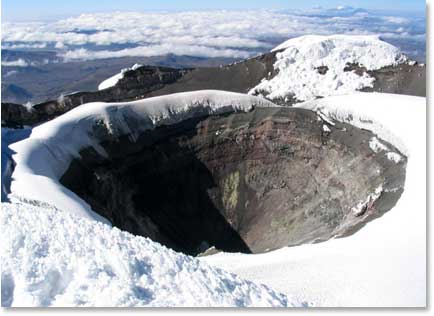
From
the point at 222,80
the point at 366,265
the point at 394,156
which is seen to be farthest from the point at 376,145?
the point at 222,80

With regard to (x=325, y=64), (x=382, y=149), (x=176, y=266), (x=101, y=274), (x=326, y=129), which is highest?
(x=101, y=274)

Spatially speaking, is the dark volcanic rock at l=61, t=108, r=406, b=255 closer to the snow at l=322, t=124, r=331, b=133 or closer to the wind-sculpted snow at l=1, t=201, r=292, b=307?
the snow at l=322, t=124, r=331, b=133

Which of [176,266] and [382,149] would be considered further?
[382,149]

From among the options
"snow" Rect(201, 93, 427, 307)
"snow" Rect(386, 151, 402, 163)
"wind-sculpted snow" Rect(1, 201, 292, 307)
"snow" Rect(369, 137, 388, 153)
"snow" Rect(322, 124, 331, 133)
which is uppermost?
"wind-sculpted snow" Rect(1, 201, 292, 307)

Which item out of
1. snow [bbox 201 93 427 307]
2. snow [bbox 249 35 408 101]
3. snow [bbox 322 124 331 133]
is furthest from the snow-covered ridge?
snow [bbox 249 35 408 101]

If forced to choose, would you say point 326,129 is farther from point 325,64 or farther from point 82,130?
point 325,64
